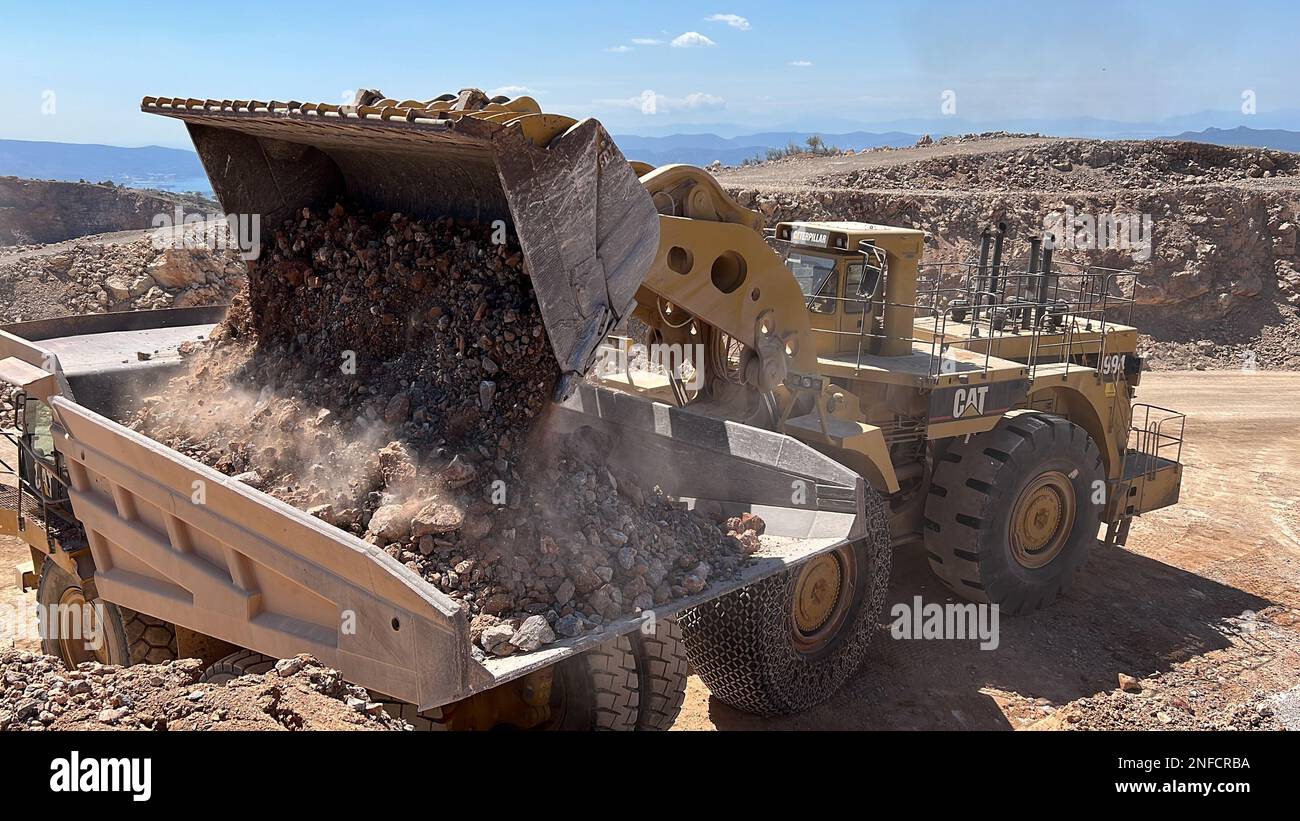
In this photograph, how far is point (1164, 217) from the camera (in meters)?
19.3

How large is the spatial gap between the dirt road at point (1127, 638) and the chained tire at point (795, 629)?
23 centimetres

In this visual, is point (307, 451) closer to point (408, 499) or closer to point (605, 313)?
point (408, 499)

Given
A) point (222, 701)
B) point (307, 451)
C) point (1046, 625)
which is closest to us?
point (222, 701)

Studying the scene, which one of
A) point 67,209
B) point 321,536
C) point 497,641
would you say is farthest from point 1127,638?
point 67,209

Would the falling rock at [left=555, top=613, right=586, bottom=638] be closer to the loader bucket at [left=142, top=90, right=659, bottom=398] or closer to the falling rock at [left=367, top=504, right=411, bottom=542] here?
the falling rock at [left=367, top=504, right=411, bottom=542]

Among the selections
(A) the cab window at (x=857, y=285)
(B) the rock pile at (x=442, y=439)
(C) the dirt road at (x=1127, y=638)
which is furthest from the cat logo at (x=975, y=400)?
(B) the rock pile at (x=442, y=439)

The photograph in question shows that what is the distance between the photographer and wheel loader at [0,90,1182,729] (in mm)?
4035

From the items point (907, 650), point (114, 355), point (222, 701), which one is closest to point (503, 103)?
point (222, 701)

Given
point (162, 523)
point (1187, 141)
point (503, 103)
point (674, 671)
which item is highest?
point (1187, 141)

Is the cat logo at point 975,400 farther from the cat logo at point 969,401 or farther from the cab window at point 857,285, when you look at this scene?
the cab window at point 857,285

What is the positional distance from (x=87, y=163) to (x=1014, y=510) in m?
68.2

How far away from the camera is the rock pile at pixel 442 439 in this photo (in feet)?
13.4

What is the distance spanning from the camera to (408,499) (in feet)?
13.9

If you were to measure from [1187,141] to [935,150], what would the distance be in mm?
6577
